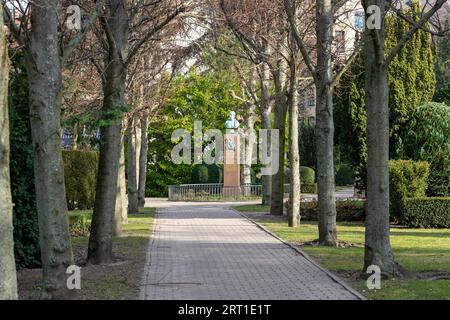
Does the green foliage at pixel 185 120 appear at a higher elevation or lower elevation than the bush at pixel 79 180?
higher

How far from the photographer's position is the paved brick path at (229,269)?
1066 centimetres

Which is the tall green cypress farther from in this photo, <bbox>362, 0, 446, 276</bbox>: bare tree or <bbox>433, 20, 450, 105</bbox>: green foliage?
<bbox>362, 0, 446, 276</bbox>: bare tree

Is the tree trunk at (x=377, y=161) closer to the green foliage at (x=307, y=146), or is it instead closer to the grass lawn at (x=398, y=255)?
the grass lawn at (x=398, y=255)

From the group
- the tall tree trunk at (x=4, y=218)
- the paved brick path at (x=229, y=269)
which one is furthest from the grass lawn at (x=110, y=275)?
the tall tree trunk at (x=4, y=218)

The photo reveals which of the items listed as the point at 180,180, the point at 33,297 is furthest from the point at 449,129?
the point at 180,180

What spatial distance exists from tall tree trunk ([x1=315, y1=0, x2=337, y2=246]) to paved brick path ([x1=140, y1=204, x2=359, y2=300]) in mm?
1196

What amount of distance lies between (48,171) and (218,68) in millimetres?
22875

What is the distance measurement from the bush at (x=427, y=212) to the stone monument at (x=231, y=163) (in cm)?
2101

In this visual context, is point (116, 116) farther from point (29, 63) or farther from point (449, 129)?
point (449, 129)

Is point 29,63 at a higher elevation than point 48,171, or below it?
higher

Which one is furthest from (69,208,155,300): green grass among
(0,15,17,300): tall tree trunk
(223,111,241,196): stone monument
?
(223,111,241,196): stone monument

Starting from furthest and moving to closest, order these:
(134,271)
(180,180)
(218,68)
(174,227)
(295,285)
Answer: (180,180)
(218,68)
(174,227)
(134,271)
(295,285)

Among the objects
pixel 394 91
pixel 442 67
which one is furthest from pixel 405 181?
pixel 442 67

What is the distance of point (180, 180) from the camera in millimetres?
52625
